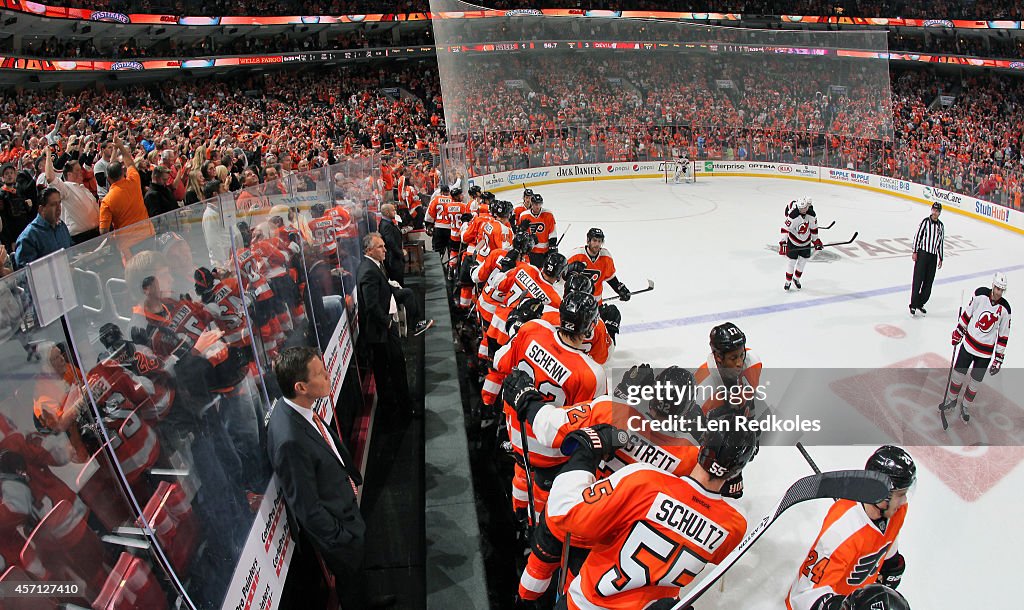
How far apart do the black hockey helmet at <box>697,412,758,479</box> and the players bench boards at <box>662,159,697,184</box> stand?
1976cm

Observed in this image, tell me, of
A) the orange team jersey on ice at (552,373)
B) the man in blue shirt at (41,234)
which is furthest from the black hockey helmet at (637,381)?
the man in blue shirt at (41,234)

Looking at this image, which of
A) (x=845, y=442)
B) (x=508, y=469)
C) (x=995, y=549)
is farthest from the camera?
(x=845, y=442)

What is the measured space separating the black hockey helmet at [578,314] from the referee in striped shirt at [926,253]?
6.45 m

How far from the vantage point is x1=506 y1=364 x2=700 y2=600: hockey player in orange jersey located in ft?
9.94

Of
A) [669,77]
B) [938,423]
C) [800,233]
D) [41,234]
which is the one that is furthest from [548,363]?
[669,77]

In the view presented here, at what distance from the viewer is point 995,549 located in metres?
4.29

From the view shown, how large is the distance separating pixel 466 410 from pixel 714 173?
18511 mm

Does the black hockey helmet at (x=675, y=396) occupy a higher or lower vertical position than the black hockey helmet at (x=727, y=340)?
higher

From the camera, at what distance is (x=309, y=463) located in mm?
2641

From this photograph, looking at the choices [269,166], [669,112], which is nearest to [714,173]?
[669,112]

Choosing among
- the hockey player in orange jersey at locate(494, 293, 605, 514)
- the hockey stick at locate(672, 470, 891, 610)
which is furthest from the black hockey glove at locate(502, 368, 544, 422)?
the hockey stick at locate(672, 470, 891, 610)

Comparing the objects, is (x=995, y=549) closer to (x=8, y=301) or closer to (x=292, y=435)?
(x=292, y=435)

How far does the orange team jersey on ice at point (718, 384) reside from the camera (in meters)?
4.11

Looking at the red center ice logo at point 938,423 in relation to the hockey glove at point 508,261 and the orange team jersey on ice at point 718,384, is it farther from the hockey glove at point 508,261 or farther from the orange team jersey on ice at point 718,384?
the hockey glove at point 508,261
